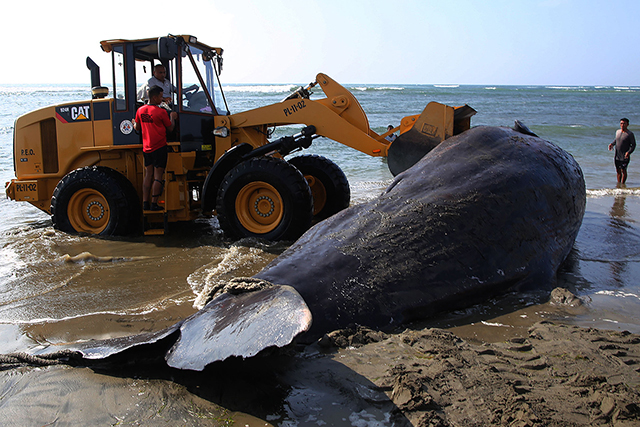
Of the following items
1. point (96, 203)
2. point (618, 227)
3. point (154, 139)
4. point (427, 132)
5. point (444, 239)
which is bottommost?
point (618, 227)

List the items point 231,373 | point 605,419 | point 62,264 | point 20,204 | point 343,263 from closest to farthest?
1. point 605,419
2. point 231,373
3. point 343,263
4. point 62,264
5. point 20,204

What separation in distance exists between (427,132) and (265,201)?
2235 millimetres

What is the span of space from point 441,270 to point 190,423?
6.62 feet

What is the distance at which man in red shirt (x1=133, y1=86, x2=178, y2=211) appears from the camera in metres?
6.40

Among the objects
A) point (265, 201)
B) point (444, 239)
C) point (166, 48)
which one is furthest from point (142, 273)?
point (444, 239)

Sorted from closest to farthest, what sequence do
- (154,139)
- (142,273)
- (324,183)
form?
(142,273)
(154,139)
(324,183)

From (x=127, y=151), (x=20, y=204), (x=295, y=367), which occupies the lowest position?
(x=20, y=204)

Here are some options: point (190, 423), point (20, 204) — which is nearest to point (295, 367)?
point (190, 423)

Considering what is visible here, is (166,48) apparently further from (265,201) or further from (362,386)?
(362,386)

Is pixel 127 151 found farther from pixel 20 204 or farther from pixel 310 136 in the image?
pixel 20 204

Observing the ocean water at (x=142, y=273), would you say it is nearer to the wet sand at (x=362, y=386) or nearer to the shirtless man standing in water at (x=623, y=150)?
the wet sand at (x=362, y=386)

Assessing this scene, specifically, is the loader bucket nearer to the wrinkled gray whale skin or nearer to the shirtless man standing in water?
the wrinkled gray whale skin

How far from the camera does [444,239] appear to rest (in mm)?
3746

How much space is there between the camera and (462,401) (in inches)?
92.0
